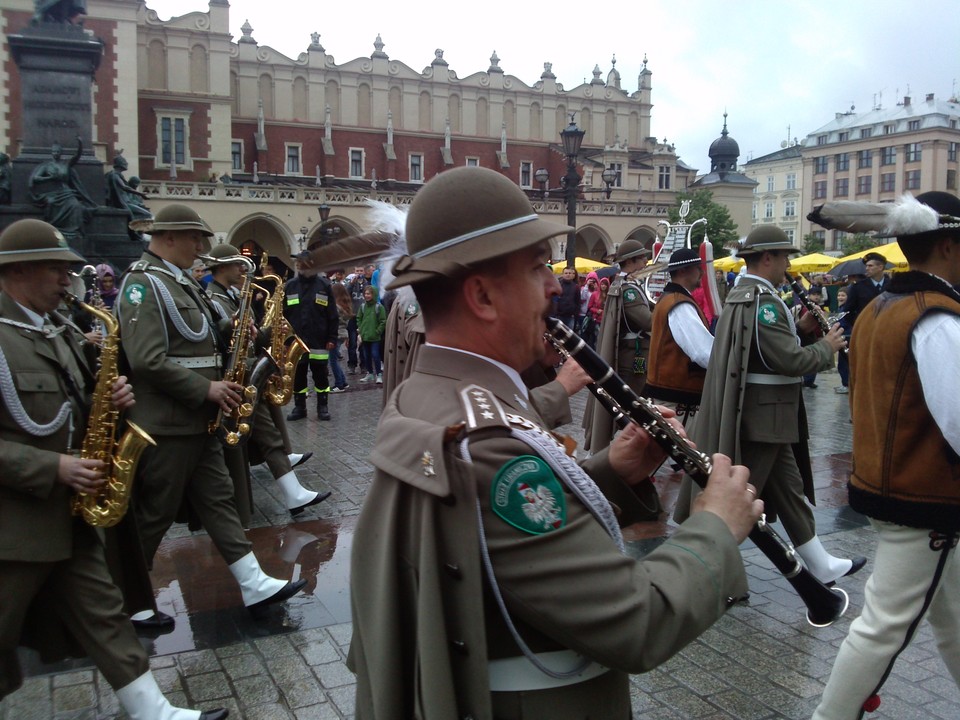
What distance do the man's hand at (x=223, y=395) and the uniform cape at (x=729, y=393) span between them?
2.74 metres

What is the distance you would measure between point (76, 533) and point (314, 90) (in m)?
58.1

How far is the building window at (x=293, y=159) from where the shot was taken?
56.2m

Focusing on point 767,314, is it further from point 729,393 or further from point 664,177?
point 664,177

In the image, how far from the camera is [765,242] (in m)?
5.31

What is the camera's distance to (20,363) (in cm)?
331

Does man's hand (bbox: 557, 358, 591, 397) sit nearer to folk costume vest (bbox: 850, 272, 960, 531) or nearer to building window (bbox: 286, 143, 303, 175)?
folk costume vest (bbox: 850, 272, 960, 531)

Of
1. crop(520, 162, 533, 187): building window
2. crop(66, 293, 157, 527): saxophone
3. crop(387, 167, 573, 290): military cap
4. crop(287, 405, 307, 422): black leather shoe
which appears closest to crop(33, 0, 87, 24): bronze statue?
crop(287, 405, 307, 422): black leather shoe

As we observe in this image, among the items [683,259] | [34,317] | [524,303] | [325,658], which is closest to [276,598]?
[325,658]

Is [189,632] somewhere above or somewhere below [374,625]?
below

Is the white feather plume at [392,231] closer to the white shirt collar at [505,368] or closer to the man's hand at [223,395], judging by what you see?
the white shirt collar at [505,368]

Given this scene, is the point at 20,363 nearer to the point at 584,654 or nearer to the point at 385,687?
the point at 385,687

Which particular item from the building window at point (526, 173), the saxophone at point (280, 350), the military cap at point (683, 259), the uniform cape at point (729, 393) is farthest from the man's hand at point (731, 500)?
the building window at point (526, 173)

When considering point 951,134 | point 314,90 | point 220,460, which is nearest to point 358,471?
point 220,460

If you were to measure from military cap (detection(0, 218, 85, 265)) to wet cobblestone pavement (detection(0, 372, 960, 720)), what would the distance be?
2010mm
